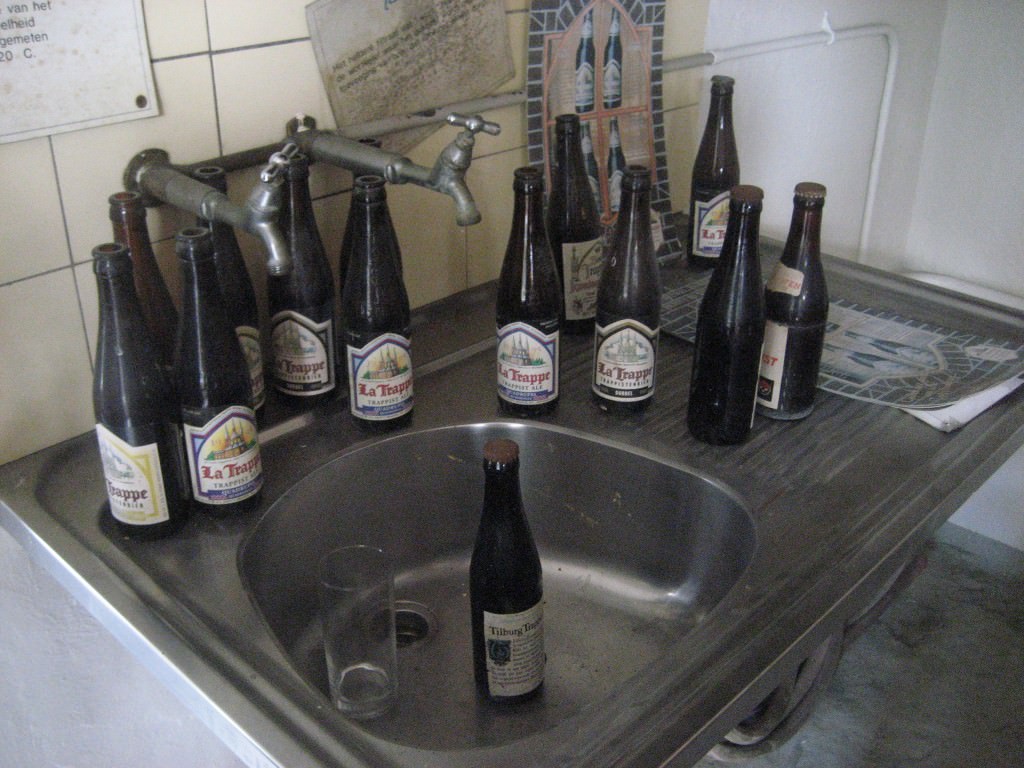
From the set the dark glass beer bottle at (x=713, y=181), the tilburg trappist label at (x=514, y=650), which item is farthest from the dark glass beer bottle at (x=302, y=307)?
the dark glass beer bottle at (x=713, y=181)

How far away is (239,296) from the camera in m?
0.90

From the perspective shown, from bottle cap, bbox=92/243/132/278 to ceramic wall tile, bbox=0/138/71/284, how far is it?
5.5 inches

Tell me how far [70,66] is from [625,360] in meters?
0.56

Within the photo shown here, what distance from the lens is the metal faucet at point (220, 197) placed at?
699 millimetres

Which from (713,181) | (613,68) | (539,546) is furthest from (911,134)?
(539,546)

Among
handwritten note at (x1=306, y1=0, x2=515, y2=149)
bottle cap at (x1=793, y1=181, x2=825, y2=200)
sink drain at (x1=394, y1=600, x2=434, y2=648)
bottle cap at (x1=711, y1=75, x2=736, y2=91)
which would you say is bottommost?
sink drain at (x1=394, y1=600, x2=434, y2=648)

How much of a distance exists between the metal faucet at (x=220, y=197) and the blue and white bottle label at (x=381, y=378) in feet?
0.51

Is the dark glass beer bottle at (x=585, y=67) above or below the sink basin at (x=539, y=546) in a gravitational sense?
above

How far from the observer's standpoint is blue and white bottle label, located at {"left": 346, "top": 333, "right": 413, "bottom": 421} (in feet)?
2.87

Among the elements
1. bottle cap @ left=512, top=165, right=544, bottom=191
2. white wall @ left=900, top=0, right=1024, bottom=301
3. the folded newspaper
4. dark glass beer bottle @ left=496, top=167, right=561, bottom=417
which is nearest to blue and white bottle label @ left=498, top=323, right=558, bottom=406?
dark glass beer bottle @ left=496, top=167, right=561, bottom=417

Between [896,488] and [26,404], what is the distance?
2.60 feet

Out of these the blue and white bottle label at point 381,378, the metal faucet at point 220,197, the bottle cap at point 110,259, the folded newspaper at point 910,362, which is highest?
the metal faucet at point 220,197

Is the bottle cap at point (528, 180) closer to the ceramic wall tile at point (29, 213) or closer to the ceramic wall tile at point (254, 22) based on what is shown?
the ceramic wall tile at point (254, 22)

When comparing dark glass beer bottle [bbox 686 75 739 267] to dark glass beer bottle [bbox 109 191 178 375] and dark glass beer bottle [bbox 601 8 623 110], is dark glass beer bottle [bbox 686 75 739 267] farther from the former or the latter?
dark glass beer bottle [bbox 109 191 178 375]
